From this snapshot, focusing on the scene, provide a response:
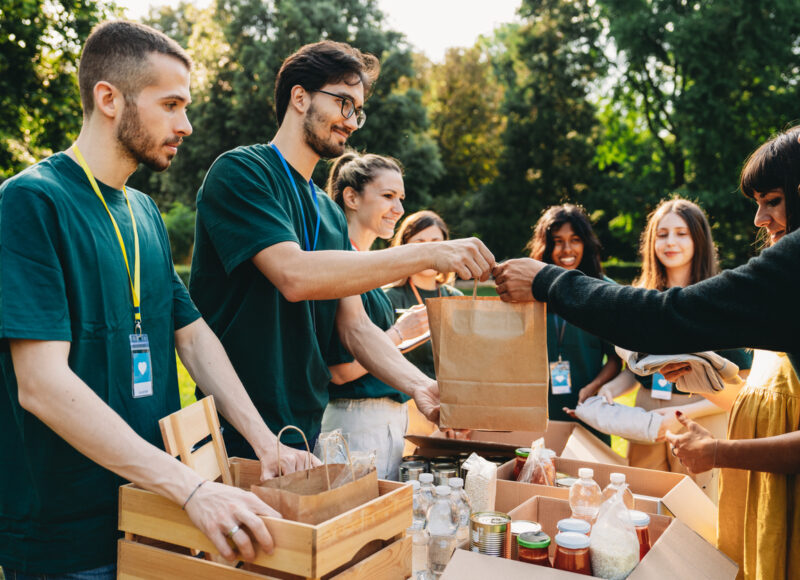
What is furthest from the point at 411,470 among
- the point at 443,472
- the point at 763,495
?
the point at 763,495

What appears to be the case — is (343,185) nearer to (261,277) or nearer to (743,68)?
(261,277)

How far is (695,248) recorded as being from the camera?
12.3 ft

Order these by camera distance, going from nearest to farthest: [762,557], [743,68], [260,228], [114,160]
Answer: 1. [114,160]
2. [260,228]
3. [762,557]
4. [743,68]

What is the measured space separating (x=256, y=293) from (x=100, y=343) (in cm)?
54

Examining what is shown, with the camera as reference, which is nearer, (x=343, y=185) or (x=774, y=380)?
(x=774, y=380)

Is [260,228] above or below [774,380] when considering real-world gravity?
above

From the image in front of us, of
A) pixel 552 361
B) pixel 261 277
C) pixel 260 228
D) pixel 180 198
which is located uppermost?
pixel 180 198

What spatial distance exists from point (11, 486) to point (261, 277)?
2.78ft

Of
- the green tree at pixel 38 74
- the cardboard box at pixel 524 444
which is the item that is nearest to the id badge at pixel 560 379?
the cardboard box at pixel 524 444

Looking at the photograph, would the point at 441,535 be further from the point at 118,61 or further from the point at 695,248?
the point at 695,248

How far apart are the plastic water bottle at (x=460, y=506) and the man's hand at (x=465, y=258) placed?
622 millimetres

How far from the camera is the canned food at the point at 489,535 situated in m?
1.63

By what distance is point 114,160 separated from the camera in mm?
1641

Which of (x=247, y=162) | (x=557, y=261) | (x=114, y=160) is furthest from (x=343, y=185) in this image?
(x=114, y=160)
